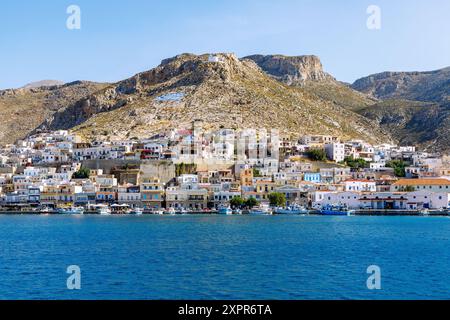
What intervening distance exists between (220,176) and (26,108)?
11997 centimetres

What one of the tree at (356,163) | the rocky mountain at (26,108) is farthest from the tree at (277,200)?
the rocky mountain at (26,108)

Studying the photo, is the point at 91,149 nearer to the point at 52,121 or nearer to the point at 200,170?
the point at 200,170

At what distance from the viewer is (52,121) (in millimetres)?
130250

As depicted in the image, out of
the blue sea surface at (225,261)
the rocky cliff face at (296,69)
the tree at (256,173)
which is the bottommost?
the blue sea surface at (225,261)

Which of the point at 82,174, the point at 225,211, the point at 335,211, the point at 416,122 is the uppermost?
the point at 416,122

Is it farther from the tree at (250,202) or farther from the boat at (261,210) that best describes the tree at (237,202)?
the boat at (261,210)

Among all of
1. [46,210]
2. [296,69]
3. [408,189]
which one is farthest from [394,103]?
[46,210]

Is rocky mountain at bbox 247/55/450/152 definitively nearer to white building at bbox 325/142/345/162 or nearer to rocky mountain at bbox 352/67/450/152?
rocky mountain at bbox 352/67/450/152

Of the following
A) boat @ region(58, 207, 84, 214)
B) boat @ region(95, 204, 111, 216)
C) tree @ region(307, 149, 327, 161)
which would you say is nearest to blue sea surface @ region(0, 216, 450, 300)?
boat @ region(95, 204, 111, 216)

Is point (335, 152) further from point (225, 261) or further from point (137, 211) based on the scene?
point (225, 261)

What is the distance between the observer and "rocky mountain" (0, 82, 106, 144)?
160 meters

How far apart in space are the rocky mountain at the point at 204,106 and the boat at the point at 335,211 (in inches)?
1196

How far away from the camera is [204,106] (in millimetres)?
102938

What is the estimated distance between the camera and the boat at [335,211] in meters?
66.2
